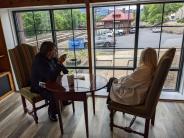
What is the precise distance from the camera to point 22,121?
2.60 m

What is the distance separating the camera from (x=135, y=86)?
6.28 ft

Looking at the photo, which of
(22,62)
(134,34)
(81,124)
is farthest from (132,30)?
(22,62)

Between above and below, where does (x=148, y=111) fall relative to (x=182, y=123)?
above

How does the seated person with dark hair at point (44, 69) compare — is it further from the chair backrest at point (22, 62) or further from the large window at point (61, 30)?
the large window at point (61, 30)

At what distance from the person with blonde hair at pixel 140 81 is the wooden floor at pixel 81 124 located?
580mm

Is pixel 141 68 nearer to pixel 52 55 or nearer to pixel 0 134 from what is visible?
pixel 52 55

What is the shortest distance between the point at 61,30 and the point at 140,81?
79.8 inches

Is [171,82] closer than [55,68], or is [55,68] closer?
[55,68]

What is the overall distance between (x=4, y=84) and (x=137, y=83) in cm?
267

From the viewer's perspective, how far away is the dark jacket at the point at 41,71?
2.30 meters

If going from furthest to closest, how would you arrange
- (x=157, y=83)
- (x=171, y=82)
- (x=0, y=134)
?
(x=171, y=82) < (x=0, y=134) < (x=157, y=83)

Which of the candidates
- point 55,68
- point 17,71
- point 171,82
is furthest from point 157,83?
point 17,71

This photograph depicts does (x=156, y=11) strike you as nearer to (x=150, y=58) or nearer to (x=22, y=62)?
(x=150, y=58)

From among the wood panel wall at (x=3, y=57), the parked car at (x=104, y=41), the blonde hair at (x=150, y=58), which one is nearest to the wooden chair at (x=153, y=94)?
the blonde hair at (x=150, y=58)
